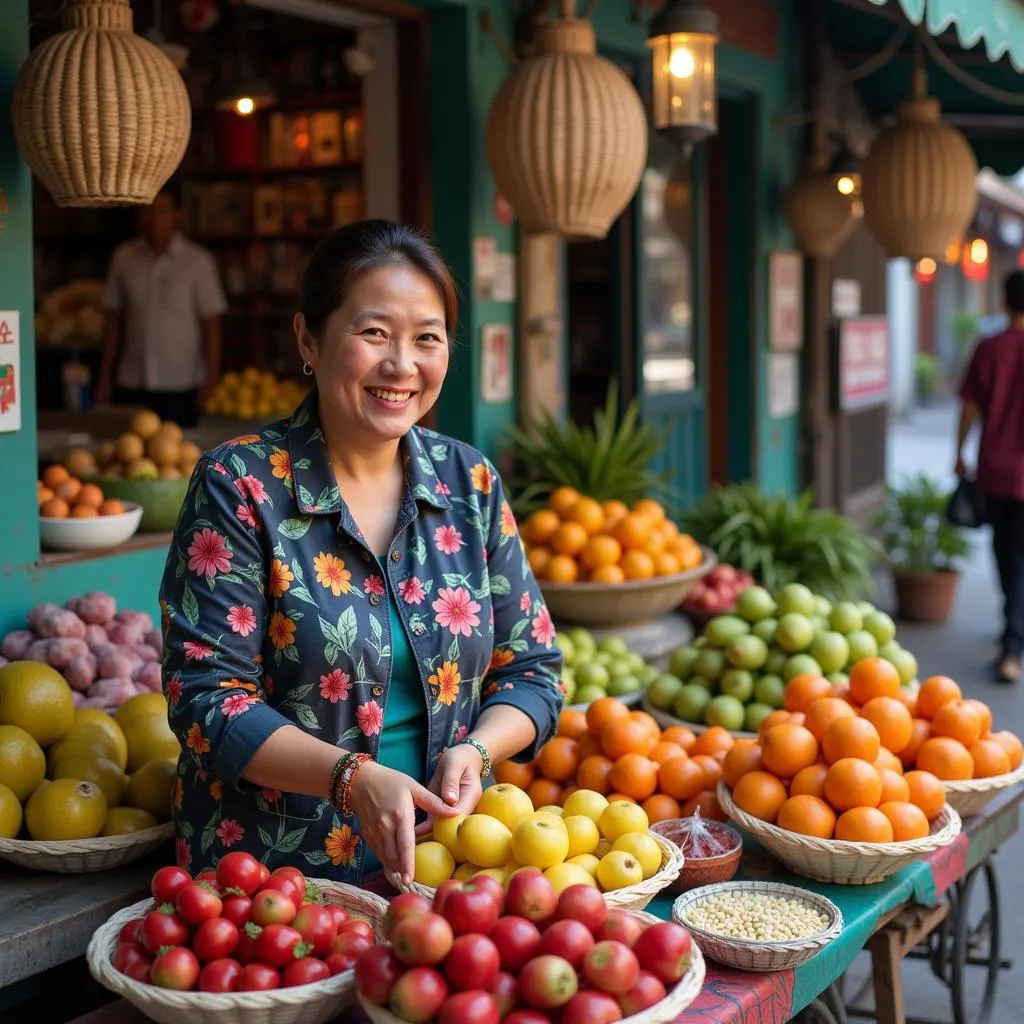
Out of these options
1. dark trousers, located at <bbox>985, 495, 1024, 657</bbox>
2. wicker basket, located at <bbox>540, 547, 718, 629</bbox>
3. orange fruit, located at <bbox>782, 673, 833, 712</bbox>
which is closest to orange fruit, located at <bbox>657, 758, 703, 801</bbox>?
orange fruit, located at <bbox>782, 673, 833, 712</bbox>

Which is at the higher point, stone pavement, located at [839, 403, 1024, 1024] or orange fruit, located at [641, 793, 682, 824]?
orange fruit, located at [641, 793, 682, 824]

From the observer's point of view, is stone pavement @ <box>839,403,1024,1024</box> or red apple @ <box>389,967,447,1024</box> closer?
red apple @ <box>389,967,447,1024</box>

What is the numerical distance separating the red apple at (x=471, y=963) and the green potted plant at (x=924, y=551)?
6.86 m

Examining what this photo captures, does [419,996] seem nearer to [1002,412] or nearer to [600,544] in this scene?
[600,544]

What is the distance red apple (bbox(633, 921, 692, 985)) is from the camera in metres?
1.75

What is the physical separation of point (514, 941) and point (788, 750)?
0.99 m

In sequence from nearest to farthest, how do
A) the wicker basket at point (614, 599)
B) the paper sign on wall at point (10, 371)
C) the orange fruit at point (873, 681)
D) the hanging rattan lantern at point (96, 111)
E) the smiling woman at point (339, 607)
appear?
the smiling woman at point (339, 607) → the orange fruit at point (873, 681) → the hanging rattan lantern at point (96, 111) → the paper sign on wall at point (10, 371) → the wicker basket at point (614, 599)

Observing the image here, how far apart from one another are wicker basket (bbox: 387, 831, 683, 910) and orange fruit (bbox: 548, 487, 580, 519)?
8.79ft

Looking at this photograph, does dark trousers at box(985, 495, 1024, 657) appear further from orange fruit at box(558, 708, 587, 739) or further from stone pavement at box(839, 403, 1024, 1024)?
orange fruit at box(558, 708, 587, 739)

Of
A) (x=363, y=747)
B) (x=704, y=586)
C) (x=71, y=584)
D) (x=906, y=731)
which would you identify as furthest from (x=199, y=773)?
(x=704, y=586)

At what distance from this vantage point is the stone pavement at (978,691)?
3.78 meters

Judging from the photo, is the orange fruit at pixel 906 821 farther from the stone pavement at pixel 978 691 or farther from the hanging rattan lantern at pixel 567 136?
the hanging rattan lantern at pixel 567 136

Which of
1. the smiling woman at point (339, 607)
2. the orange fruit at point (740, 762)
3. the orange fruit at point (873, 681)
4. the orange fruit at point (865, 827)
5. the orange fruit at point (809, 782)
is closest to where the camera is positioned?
the smiling woman at point (339, 607)

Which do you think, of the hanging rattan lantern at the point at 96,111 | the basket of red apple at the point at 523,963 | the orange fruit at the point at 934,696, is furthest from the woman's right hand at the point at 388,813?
the hanging rattan lantern at the point at 96,111
